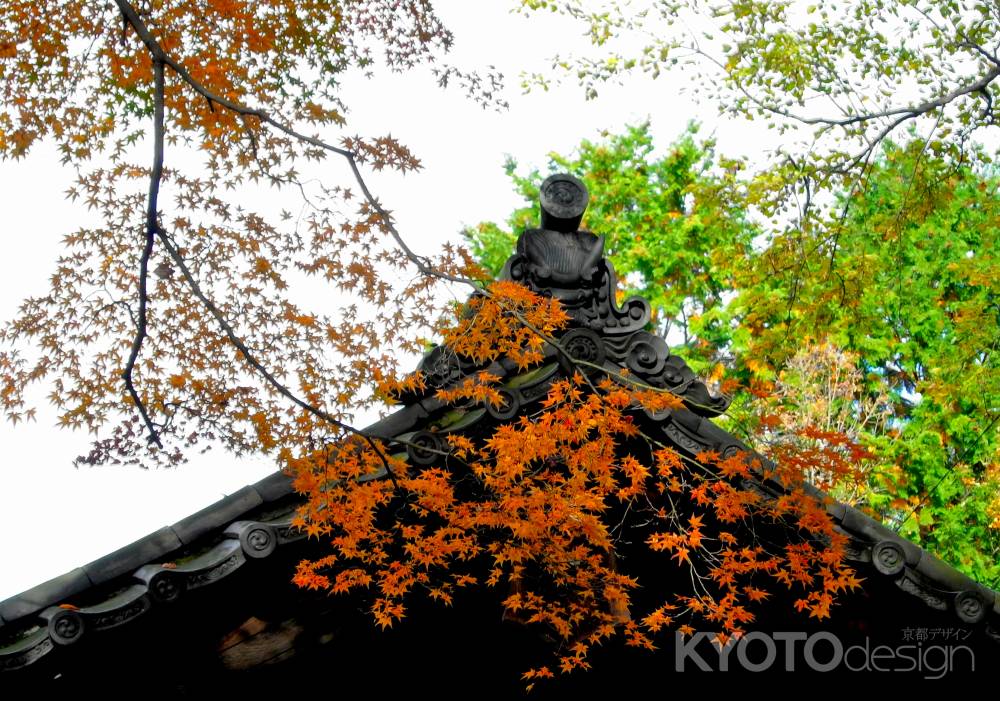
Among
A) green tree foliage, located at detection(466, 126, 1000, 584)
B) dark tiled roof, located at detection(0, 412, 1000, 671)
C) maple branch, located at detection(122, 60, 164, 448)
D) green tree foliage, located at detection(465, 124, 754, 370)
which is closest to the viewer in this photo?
dark tiled roof, located at detection(0, 412, 1000, 671)

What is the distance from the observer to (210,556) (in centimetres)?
524

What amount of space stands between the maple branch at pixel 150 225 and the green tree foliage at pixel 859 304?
3558 mm

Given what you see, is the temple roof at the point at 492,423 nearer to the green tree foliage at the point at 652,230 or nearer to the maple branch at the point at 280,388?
the maple branch at the point at 280,388

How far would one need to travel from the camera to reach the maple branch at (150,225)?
210 inches

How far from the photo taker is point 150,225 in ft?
18.0

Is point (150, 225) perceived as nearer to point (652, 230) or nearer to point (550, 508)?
point (550, 508)

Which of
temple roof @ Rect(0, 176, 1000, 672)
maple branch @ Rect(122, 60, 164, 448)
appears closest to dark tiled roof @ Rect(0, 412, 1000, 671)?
temple roof @ Rect(0, 176, 1000, 672)

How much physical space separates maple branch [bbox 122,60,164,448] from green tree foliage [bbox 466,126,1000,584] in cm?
356

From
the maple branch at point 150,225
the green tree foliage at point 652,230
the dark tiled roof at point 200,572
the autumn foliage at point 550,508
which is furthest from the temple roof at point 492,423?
the green tree foliage at point 652,230

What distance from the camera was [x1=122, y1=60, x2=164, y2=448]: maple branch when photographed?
210 inches

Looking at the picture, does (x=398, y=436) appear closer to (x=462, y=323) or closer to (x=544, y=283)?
(x=462, y=323)

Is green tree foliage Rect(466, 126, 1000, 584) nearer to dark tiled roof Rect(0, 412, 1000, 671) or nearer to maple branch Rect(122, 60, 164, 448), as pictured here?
dark tiled roof Rect(0, 412, 1000, 671)

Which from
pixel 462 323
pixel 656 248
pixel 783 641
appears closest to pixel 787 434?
pixel 656 248

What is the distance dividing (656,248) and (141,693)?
18.1 m
